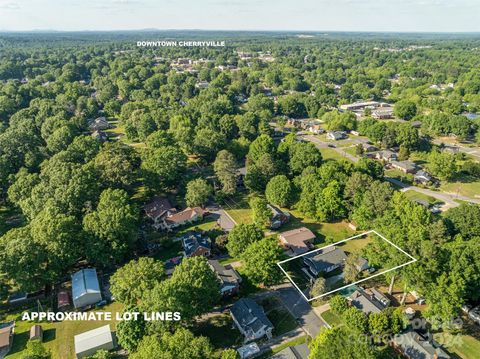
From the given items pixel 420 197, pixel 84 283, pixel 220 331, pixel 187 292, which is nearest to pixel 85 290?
pixel 84 283

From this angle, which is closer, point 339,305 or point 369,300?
point 339,305

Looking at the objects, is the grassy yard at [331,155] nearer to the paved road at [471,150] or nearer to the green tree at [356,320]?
the paved road at [471,150]

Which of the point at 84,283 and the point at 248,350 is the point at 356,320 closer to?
the point at 248,350

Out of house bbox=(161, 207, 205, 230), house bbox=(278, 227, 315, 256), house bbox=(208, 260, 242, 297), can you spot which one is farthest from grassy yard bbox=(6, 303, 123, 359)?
house bbox=(278, 227, 315, 256)

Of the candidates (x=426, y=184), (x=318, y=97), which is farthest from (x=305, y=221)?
(x=318, y=97)

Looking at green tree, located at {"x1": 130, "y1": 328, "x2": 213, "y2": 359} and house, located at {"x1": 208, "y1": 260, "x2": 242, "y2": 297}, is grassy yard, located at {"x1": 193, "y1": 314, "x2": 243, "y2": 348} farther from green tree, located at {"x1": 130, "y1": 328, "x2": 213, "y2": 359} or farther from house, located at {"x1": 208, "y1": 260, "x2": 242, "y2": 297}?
green tree, located at {"x1": 130, "y1": 328, "x2": 213, "y2": 359}

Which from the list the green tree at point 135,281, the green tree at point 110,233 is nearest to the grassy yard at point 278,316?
the green tree at point 135,281
